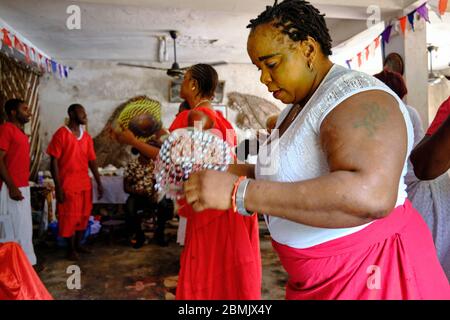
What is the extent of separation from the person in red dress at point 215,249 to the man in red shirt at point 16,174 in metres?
2.05

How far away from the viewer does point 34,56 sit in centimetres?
661

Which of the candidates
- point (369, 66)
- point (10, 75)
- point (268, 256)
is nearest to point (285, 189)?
point (268, 256)

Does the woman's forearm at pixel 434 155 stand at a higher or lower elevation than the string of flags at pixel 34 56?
lower

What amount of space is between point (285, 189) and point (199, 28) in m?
5.47

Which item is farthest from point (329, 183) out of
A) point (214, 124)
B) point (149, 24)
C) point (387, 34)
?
point (149, 24)

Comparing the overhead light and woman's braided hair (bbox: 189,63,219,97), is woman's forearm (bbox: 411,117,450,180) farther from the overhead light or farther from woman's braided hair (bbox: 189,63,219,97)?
the overhead light

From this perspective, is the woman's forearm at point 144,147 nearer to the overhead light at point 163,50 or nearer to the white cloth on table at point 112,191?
the white cloth on table at point 112,191

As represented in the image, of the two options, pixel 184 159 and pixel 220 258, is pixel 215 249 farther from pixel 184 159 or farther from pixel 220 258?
pixel 184 159

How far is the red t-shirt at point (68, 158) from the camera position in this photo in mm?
4059

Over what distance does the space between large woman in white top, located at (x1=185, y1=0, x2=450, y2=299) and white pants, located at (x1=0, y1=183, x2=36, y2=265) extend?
325 cm

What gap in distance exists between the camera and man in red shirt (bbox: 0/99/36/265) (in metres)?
3.39

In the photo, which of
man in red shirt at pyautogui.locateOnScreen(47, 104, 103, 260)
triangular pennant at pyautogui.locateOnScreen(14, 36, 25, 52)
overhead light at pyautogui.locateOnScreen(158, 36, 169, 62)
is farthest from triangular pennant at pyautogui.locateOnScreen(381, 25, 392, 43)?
triangular pennant at pyautogui.locateOnScreen(14, 36, 25, 52)

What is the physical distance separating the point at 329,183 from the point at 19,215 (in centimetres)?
359

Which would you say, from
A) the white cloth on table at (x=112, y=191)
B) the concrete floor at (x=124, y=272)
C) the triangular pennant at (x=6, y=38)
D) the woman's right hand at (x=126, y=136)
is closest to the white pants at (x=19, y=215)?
the concrete floor at (x=124, y=272)
